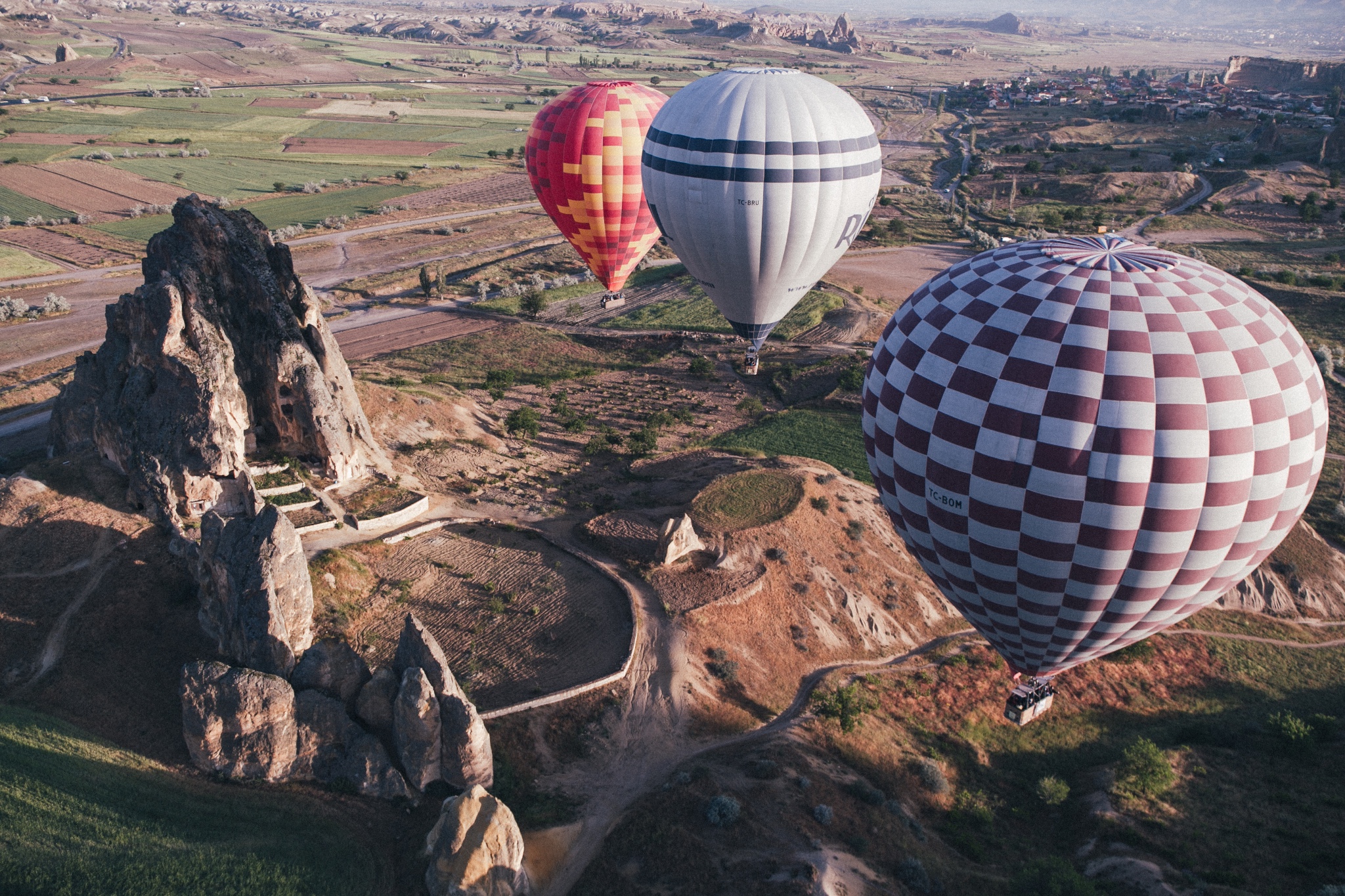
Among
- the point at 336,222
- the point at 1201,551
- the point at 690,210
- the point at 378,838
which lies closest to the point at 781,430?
the point at 690,210

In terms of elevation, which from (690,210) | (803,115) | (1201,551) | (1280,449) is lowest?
(1201,551)

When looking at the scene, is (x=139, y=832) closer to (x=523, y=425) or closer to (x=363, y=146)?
(x=523, y=425)

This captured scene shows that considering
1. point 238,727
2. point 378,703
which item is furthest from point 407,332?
point 238,727

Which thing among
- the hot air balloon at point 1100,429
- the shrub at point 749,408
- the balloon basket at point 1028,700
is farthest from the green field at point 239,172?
the balloon basket at point 1028,700

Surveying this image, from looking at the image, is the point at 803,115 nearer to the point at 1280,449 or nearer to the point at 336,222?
the point at 1280,449

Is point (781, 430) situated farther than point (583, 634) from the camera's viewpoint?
Yes

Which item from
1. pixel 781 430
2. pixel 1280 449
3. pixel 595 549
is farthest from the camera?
pixel 781 430
